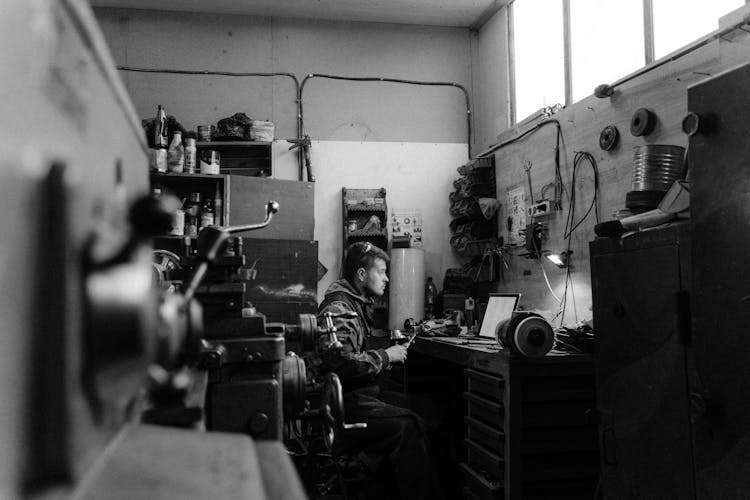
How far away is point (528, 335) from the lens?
7.84ft

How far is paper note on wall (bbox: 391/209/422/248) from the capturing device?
15.8 feet

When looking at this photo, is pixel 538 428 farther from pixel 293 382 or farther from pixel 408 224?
pixel 408 224

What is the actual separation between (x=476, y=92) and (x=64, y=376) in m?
4.91

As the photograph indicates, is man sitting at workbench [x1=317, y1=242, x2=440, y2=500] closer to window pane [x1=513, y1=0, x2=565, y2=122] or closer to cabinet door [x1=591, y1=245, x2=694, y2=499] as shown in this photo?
cabinet door [x1=591, y1=245, x2=694, y2=499]

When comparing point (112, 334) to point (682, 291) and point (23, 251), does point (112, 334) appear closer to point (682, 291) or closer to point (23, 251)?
point (23, 251)

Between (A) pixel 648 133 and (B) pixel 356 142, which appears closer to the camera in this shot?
(A) pixel 648 133

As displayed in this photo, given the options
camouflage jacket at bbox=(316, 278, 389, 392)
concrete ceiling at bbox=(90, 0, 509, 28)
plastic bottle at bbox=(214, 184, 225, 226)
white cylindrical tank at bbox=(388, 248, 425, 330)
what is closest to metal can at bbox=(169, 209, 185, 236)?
plastic bottle at bbox=(214, 184, 225, 226)

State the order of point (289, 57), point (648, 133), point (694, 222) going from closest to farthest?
point (694, 222) < point (648, 133) < point (289, 57)

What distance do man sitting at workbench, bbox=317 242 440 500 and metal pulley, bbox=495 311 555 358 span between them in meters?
0.74

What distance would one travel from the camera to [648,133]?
2.67 m

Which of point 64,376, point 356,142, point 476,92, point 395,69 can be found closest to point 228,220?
point 356,142

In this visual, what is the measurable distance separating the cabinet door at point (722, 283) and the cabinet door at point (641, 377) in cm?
17

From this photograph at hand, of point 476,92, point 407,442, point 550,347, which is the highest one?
point 476,92

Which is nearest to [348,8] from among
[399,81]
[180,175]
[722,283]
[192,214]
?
[399,81]
